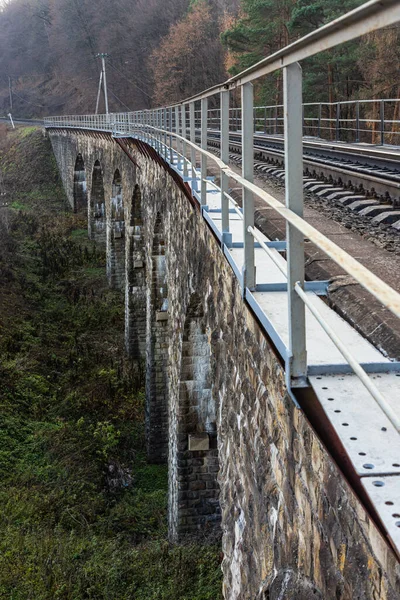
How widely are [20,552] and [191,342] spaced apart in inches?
146

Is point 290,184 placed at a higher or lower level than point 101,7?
lower

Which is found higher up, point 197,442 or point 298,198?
point 298,198

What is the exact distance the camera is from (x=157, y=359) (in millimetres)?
16531

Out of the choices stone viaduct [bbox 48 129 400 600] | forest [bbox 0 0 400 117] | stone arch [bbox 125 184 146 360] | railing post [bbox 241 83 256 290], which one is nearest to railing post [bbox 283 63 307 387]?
stone viaduct [bbox 48 129 400 600]

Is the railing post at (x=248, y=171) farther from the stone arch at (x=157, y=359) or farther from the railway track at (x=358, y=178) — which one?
the stone arch at (x=157, y=359)

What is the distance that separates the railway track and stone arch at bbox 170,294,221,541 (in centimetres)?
328

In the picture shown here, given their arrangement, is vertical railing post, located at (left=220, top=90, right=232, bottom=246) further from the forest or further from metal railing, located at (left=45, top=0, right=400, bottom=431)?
the forest

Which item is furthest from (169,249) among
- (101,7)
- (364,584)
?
(101,7)

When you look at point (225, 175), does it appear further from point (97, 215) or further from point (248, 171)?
point (97, 215)

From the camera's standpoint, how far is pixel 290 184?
8.30 feet

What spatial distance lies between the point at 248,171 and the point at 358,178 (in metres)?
5.07

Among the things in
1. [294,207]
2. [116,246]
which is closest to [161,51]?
[116,246]

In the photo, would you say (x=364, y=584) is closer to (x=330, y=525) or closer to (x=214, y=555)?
(x=330, y=525)

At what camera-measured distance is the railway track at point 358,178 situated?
22.4 ft
